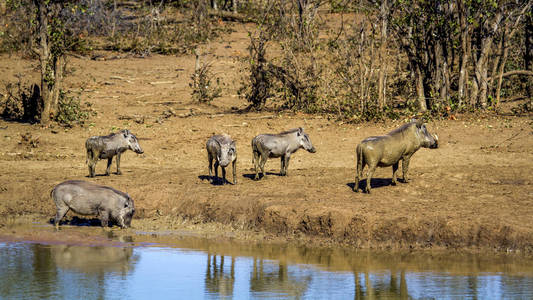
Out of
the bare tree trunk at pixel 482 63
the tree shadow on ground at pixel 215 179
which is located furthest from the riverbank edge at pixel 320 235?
the bare tree trunk at pixel 482 63

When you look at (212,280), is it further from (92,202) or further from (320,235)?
(92,202)

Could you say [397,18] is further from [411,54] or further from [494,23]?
[494,23]

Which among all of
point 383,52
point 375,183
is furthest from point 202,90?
point 375,183

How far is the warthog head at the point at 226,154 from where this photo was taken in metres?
12.7

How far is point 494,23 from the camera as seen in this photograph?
729 inches

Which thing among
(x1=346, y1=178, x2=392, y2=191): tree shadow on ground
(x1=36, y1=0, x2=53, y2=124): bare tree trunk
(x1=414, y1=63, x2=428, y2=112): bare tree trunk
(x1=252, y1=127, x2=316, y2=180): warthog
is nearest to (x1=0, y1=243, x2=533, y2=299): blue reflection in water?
(x1=346, y1=178, x2=392, y2=191): tree shadow on ground

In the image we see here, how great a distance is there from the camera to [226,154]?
1279cm

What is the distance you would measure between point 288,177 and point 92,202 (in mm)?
4072

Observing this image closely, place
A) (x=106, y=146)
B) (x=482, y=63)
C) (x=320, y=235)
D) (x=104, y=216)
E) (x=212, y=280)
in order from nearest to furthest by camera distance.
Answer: (x=212, y=280)
(x=320, y=235)
(x=104, y=216)
(x=106, y=146)
(x=482, y=63)

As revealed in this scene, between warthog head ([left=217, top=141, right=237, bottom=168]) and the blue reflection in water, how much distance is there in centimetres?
306

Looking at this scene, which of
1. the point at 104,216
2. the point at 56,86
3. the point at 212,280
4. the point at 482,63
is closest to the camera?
the point at 212,280

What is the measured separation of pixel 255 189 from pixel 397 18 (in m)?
8.84

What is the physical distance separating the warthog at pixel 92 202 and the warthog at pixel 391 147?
3985 millimetres

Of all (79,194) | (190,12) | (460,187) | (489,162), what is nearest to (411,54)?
(489,162)
